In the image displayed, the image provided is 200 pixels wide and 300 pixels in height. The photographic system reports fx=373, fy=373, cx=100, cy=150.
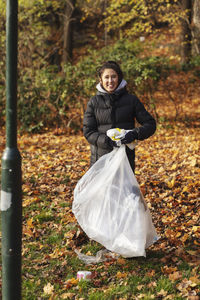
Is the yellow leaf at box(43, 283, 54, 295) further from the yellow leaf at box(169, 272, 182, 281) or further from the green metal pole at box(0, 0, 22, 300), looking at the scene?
the yellow leaf at box(169, 272, 182, 281)

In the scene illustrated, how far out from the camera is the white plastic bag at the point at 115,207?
11.1 feet

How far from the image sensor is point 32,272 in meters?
3.66

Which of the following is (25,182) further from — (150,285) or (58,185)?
(150,285)

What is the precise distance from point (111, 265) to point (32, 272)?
0.78m

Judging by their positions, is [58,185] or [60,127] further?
[60,127]

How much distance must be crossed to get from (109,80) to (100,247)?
1.79m

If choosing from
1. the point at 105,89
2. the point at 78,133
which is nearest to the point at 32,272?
the point at 105,89

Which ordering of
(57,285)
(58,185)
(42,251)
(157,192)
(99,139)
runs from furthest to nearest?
1. (58,185)
2. (157,192)
3. (42,251)
4. (99,139)
5. (57,285)

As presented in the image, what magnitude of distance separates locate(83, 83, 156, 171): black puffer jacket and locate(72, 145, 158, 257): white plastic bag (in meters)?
0.19

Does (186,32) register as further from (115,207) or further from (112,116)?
(115,207)

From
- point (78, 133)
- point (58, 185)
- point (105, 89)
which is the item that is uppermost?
point (105, 89)

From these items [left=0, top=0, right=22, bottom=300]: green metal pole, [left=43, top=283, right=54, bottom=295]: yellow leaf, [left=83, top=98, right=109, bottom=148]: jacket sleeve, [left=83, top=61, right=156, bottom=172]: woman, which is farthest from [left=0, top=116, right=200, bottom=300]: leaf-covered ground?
[left=83, top=98, right=109, bottom=148]: jacket sleeve

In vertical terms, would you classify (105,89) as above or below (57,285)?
above

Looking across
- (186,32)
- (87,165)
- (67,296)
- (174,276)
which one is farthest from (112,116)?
(186,32)
